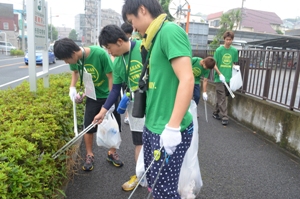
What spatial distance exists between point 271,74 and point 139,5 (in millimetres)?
4400

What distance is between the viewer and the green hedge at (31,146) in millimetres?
1664

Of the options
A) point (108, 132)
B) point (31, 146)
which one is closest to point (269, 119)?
point (108, 132)

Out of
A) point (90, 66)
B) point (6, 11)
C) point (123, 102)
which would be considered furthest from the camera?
point (6, 11)

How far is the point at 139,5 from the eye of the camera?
145cm

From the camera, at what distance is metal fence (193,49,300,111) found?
13.9ft

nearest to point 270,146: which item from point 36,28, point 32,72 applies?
point 32,72

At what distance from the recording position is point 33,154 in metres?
2.04

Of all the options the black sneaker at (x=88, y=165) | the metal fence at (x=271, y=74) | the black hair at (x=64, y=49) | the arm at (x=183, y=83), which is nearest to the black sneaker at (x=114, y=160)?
the black sneaker at (x=88, y=165)

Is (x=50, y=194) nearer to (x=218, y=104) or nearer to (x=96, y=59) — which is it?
Answer: (x=96, y=59)

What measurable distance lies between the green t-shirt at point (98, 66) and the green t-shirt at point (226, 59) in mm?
3348

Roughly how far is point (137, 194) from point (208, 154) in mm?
1553

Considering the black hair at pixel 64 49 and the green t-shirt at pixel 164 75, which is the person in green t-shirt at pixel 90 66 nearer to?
the black hair at pixel 64 49

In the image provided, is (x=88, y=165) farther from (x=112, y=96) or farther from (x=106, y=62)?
(x=106, y=62)

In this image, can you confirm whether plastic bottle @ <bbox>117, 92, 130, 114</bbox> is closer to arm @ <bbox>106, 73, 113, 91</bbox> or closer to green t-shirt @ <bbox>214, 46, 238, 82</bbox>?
arm @ <bbox>106, 73, 113, 91</bbox>
